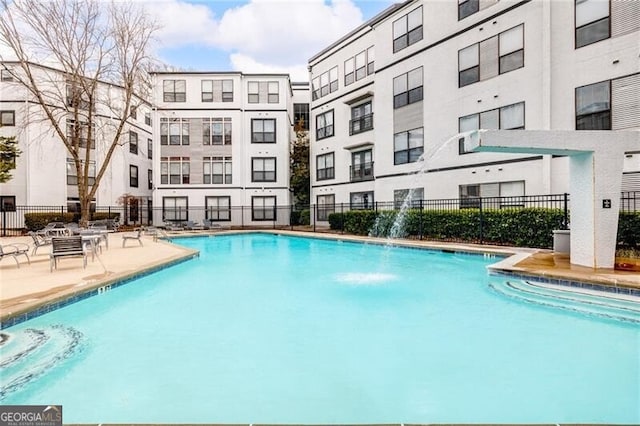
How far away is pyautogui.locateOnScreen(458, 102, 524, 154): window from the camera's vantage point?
15.0 metres

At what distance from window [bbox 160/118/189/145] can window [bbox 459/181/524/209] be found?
22.2m

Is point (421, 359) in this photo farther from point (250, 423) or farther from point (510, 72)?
point (510, 72)

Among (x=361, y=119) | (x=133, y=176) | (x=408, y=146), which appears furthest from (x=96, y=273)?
(x=133, y=176)

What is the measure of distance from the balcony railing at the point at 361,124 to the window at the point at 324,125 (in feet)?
7.51

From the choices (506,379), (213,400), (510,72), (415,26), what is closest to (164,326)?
(213,400)

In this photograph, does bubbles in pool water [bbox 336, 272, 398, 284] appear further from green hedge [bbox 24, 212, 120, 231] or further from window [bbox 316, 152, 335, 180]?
green hedge [bbox 24, 212, 120, 231]

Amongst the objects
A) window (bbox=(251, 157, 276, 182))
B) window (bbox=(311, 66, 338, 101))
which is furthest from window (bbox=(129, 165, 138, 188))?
window (bbox=(311, 66, 338, 101))

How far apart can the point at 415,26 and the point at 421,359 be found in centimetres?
1954

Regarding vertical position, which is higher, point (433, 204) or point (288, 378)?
point (433, 204)

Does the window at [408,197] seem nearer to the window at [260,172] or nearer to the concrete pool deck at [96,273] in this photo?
the concrete pool deck at [96,273]

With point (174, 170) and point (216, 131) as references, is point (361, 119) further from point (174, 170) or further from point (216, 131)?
point (174, 170)

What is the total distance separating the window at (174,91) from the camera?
2919 cm

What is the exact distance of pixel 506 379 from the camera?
3.76m

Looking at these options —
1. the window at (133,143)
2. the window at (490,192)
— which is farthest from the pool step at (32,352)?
the window at (133,143)
